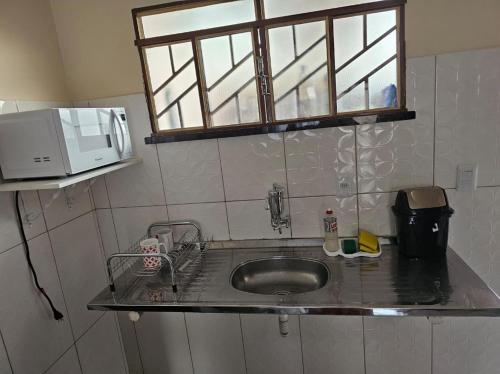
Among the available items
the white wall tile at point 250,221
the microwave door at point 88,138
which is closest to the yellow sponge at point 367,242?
the white wall tile at point 250,221

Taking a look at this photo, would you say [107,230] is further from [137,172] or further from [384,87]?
[384,87]

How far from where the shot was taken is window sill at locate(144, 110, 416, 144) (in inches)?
55.7

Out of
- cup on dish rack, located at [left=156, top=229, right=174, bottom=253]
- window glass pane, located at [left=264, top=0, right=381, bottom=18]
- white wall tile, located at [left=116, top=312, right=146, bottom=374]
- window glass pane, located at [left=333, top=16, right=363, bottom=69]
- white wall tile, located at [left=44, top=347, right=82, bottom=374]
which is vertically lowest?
white wall tile, located at [left=116, top=312, right=146, bottom=374]

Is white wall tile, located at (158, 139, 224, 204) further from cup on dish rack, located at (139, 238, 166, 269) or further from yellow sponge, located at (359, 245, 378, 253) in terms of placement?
yellow sponge, located at (359, 245, 378, 253)

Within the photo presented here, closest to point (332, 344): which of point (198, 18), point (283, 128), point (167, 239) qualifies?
point (167, 239)

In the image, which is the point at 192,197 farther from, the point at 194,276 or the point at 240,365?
the point at 240,365

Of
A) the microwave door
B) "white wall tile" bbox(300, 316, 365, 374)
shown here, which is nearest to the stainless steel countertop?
"white wall tile" bbox(300, 316, 365, 374)

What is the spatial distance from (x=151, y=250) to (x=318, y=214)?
0.76 metres

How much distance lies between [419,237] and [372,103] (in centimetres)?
59

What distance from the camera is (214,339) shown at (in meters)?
1.78

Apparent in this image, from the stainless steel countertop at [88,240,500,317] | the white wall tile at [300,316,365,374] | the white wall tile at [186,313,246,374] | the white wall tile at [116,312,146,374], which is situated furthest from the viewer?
the white wall tile at [116,312,146,374]

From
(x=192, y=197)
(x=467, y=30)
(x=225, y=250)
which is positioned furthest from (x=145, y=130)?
(x=467, y=30)

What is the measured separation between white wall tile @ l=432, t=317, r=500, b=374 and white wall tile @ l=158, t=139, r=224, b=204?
47.9 inches

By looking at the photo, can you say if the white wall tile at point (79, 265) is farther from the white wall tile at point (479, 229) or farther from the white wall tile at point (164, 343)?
the white wall tile at point (479, 229)
